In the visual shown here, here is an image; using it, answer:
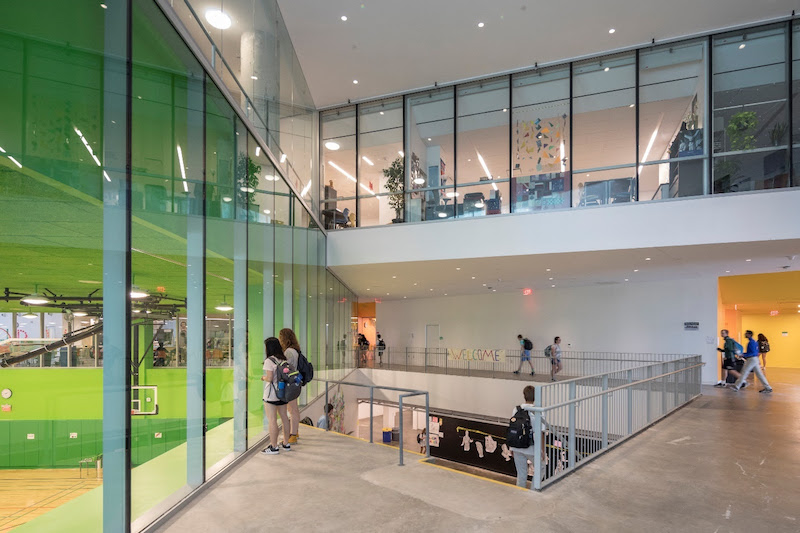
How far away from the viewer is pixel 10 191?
2.52 meters

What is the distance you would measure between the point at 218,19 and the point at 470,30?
7.41m

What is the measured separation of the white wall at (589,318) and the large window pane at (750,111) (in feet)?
23.2

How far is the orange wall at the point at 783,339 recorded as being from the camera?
28.0m

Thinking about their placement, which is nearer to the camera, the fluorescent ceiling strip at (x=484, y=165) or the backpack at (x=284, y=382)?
the backpack at (x=284, y=382)

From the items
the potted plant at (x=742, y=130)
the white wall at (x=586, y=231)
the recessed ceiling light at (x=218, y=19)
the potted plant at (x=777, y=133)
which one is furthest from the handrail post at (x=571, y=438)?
the potted plant at (x=777, y=133)

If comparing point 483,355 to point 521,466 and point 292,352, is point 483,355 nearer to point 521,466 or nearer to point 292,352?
point 292,352

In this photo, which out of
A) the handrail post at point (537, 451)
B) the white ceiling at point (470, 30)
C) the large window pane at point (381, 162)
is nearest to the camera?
the handrail post at point (537, 451)

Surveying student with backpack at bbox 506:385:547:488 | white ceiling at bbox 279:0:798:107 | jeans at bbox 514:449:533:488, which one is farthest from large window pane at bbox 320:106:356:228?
jeans at bbox 514:449:533:488

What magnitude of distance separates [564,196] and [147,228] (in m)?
10.9

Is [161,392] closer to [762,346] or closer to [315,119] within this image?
[315,119]

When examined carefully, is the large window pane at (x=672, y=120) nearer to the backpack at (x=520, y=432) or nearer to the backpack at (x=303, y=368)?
the backpack at (x=520, y=432)

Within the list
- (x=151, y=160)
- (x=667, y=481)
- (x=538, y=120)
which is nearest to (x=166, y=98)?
(x=151, y=160)

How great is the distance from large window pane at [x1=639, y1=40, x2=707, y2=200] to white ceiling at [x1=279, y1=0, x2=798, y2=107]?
620 mm

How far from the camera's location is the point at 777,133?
1181cm
